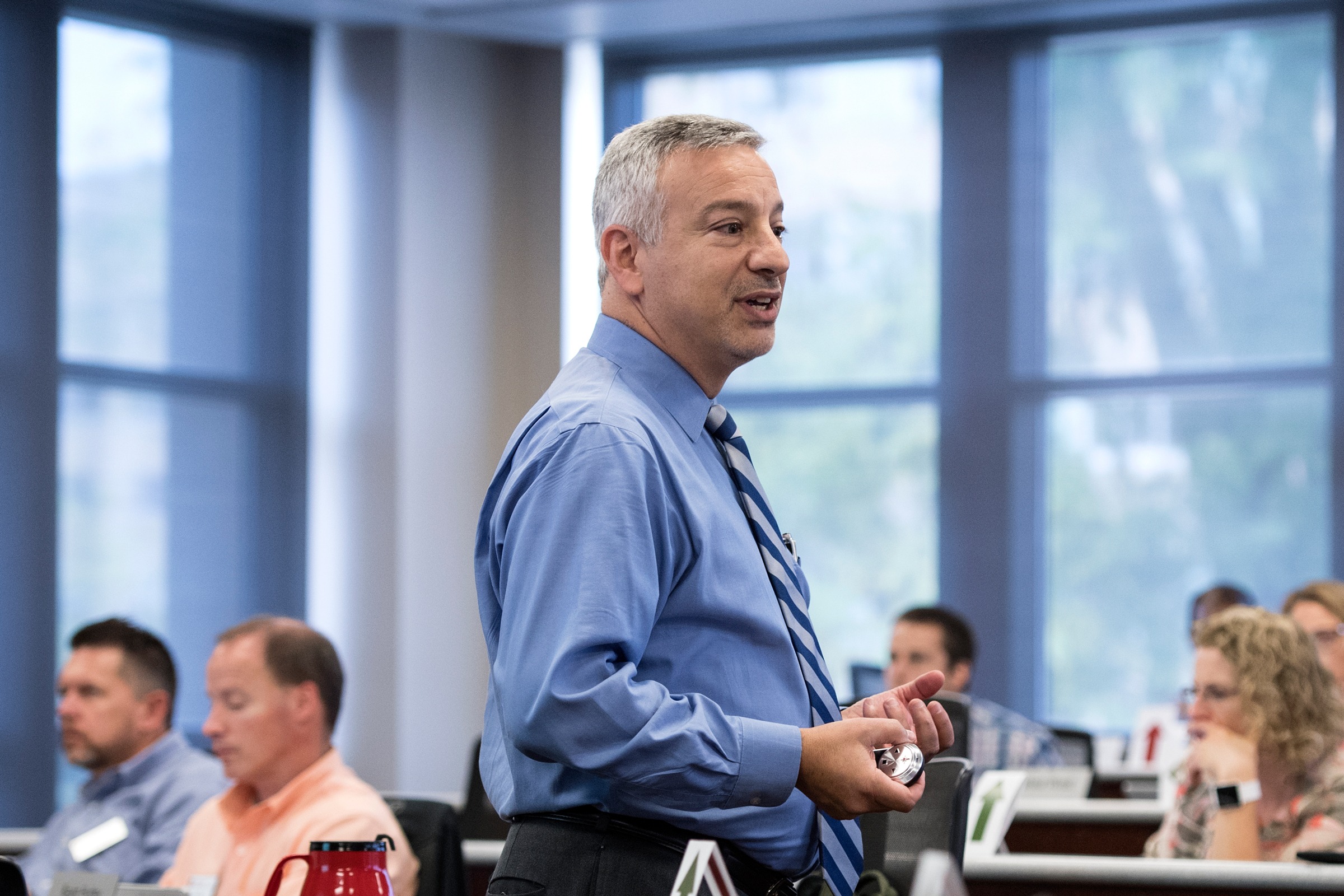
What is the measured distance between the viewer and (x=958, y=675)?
5582mm

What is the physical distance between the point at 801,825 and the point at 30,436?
5.89 metres

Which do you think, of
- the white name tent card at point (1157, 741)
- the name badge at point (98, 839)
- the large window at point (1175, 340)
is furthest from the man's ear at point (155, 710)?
the large window at point (1175, 340)

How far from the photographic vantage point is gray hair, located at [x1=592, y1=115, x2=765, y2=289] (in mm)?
1888

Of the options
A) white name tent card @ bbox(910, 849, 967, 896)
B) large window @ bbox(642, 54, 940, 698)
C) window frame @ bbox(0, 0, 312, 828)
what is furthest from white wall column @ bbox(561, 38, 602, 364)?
white name tent card @ bbox(910, 849, 967, 896)

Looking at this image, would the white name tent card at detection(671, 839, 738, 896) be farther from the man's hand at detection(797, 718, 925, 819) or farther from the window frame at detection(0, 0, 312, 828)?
the window frame at detection(0, 0, 312, 828)

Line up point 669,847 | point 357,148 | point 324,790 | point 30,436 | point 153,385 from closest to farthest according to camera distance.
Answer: point 669,847, point 324,790, point 30,436, point 153,385, point 357,148

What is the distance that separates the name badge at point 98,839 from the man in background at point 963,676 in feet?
8.21

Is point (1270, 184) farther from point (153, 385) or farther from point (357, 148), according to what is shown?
point (153, 385)

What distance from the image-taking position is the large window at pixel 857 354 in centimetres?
806

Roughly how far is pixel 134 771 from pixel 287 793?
900 mm

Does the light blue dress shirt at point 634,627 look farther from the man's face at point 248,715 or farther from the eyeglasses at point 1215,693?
the eyeglasses at point 1215,693

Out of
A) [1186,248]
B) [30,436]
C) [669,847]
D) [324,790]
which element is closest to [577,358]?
[669,847]

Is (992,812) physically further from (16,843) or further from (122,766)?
(16,843)

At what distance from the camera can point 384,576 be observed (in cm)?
787
